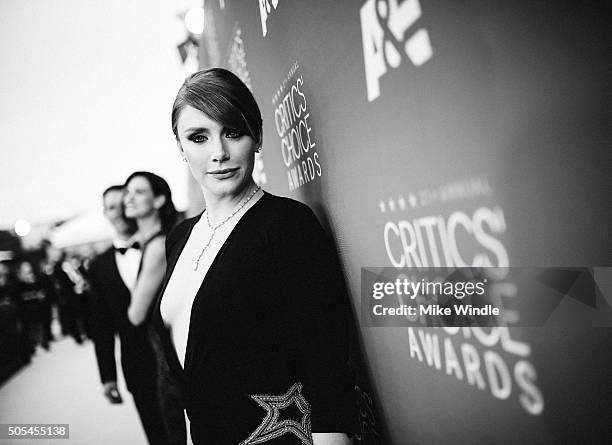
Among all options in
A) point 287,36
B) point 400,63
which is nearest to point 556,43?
point 400,63

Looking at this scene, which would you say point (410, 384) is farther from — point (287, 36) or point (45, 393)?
point (45, 393)

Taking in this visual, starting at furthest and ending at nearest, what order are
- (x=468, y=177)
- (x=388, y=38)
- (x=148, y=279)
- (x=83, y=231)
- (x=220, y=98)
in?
(x=83, y=231) < (x=148, y=279) < (x=220, y=98) < (x=388, y=38) < (x=468, y=177)

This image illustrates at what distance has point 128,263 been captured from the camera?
172 centimetres

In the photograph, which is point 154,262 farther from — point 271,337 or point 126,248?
point 271,337

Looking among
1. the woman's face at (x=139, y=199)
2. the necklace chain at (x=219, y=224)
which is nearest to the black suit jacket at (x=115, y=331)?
the woman's face at (x=139, y=199)

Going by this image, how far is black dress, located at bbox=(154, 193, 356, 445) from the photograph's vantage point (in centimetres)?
90

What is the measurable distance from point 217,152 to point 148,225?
76cm

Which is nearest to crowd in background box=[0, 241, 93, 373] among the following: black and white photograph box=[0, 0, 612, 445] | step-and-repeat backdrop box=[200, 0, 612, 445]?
black and white photograph box=[0, 0, 612, 445]

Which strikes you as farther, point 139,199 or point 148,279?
point 139,199

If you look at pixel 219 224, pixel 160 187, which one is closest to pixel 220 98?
pixel 219 224

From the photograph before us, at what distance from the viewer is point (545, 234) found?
1.70 feet

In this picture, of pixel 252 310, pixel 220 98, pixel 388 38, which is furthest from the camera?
pixel 220 98

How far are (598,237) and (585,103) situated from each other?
13 centimetres

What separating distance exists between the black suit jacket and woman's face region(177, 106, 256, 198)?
83cm
